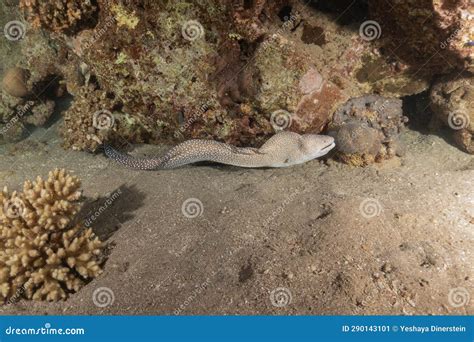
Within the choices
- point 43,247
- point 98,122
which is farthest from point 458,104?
point 43,247

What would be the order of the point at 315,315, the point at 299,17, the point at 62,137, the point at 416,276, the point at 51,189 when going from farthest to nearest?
the point at 62,137 → the point at 299,17 → the point at 51,189 → the point at 416,276 → the point at 315,315

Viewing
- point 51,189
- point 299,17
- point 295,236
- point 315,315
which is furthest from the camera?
point 299,17

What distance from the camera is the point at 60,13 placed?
5992 millimetres

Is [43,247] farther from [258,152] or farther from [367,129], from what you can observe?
[367,129]

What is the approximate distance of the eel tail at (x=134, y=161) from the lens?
603 cm

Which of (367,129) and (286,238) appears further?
(367,129)

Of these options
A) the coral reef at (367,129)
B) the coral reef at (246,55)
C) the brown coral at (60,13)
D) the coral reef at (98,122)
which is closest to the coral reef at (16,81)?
the coral reef at (98,122)

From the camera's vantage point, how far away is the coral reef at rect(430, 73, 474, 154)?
6.00 meters

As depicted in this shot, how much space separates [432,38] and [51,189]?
5.94 metres

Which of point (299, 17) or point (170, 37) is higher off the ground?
point (299, 17)

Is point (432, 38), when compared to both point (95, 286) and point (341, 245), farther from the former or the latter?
point (95, 286)

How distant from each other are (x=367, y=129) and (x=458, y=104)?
1715 mm

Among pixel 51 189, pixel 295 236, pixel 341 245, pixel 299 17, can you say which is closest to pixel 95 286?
pixel 51 189

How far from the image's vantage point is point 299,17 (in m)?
5.70
